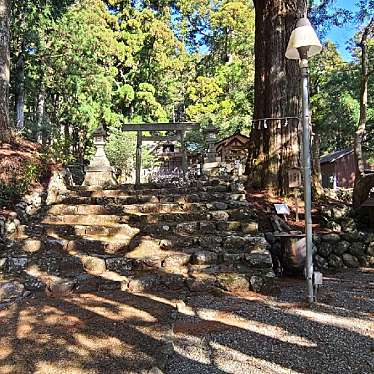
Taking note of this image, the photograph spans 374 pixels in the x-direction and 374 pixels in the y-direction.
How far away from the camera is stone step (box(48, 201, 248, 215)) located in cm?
597

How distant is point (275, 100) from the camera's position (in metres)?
7.22

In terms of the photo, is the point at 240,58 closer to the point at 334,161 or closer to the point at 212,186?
the point at 334,161

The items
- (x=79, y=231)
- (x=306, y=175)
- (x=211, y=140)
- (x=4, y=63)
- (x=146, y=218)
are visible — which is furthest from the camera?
(x=211, y=140)

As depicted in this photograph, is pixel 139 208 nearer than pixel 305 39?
No

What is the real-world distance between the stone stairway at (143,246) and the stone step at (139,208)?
0.05 ft

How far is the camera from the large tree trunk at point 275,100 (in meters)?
6.99

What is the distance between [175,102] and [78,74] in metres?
12.0

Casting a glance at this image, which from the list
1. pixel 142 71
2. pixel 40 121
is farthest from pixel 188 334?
pixel 142 71

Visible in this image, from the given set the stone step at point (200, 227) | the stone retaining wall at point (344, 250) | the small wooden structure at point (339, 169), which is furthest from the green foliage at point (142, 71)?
the stone step at point (200, 227)

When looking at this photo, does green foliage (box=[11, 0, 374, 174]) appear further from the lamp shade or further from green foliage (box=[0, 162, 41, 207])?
the lamp shade

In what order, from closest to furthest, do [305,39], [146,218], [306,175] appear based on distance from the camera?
[305,39]
[306,175]
[146,218]

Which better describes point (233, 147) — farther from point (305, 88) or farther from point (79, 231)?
point (305, 88)

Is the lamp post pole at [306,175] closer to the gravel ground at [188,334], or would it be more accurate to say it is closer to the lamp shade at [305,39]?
the lamp shade at [305,39]

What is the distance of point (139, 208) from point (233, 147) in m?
12.5
